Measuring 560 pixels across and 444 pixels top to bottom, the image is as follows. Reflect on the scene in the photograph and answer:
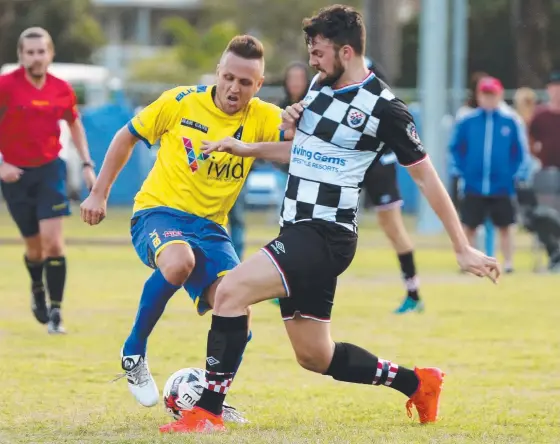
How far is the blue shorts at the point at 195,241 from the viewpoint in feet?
23.0

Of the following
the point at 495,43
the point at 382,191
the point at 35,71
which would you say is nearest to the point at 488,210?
the point at 382,191

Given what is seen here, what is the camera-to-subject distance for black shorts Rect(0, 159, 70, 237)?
33.4ft

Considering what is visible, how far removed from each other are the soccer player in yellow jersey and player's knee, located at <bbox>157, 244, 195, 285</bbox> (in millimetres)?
38

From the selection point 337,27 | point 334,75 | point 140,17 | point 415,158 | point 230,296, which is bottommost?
point 230,296

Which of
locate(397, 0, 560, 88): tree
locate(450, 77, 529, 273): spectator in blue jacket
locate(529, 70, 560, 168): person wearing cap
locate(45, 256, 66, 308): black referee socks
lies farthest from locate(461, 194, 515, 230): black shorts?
locate(397, 0, 560, 88): tree

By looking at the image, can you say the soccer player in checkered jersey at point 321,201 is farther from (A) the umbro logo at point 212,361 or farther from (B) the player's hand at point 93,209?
(B) the player's hand at point 93,209

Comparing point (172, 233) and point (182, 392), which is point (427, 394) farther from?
point (172, 233)

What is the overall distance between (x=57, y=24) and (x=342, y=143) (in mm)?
40971

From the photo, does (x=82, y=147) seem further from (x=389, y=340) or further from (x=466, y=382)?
(x=466, y=382)

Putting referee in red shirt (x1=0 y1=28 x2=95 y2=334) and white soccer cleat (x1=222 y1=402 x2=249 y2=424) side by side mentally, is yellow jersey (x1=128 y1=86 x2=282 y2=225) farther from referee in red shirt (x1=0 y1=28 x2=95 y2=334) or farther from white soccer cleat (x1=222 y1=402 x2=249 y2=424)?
referee in red shirt (x1=0 y1=28 x2=95 y2=334)

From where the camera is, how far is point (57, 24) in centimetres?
4612

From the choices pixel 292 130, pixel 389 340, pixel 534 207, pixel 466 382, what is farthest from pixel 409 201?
pixel 292 130

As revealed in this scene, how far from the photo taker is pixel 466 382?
26.9ft

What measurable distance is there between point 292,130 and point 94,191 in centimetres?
117
